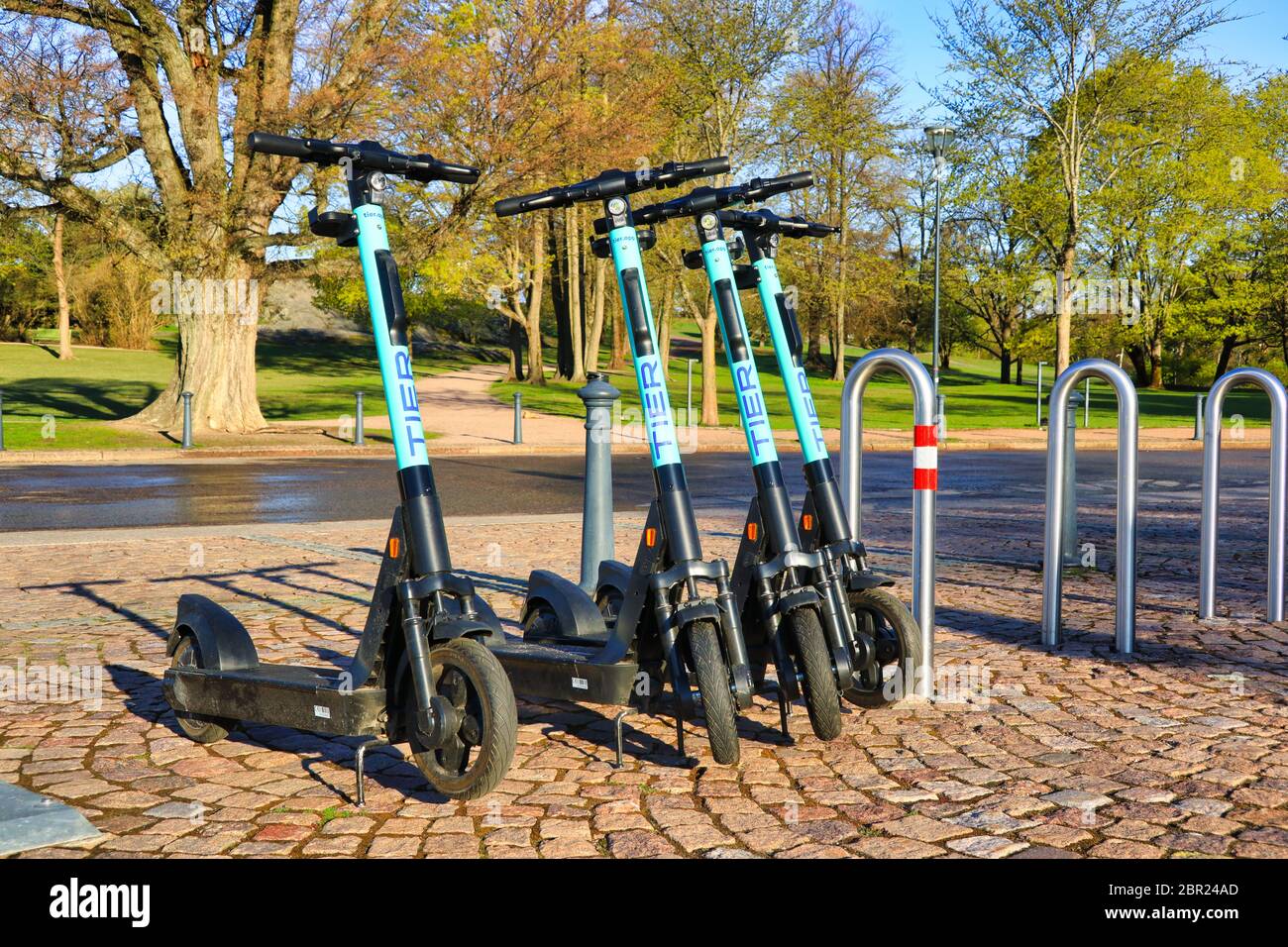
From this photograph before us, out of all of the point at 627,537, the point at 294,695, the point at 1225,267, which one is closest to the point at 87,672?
the point at 294,695

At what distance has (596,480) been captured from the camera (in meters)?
6.78

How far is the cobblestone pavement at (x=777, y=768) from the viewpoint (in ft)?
11.1

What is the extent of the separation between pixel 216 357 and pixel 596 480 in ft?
57.6

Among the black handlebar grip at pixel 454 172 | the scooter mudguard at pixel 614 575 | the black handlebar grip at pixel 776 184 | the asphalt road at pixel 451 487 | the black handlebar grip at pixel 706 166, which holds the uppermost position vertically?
the black handlebar grip at pixel 776 184

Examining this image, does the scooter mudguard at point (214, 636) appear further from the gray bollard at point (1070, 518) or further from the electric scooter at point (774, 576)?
the gray bollard at point (1070, 518)

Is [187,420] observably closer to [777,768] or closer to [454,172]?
[454,172]

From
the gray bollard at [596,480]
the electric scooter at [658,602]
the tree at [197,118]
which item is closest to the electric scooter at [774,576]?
the electric scooter at [658,602]

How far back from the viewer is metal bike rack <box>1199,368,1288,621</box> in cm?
640

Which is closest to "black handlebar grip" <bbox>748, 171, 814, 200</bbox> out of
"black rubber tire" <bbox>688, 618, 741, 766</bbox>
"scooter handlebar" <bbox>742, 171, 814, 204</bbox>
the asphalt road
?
"scooter handlebar" <bbox>742, 171, 814, 204</bbox>

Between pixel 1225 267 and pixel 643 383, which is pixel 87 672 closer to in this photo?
pixel 643 383

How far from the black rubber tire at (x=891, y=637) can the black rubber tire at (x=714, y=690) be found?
3.09 feet

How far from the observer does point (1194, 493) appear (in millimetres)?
14648

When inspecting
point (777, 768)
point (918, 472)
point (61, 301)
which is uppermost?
point (61, 301)

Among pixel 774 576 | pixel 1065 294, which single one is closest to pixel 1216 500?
pixel 774 576
